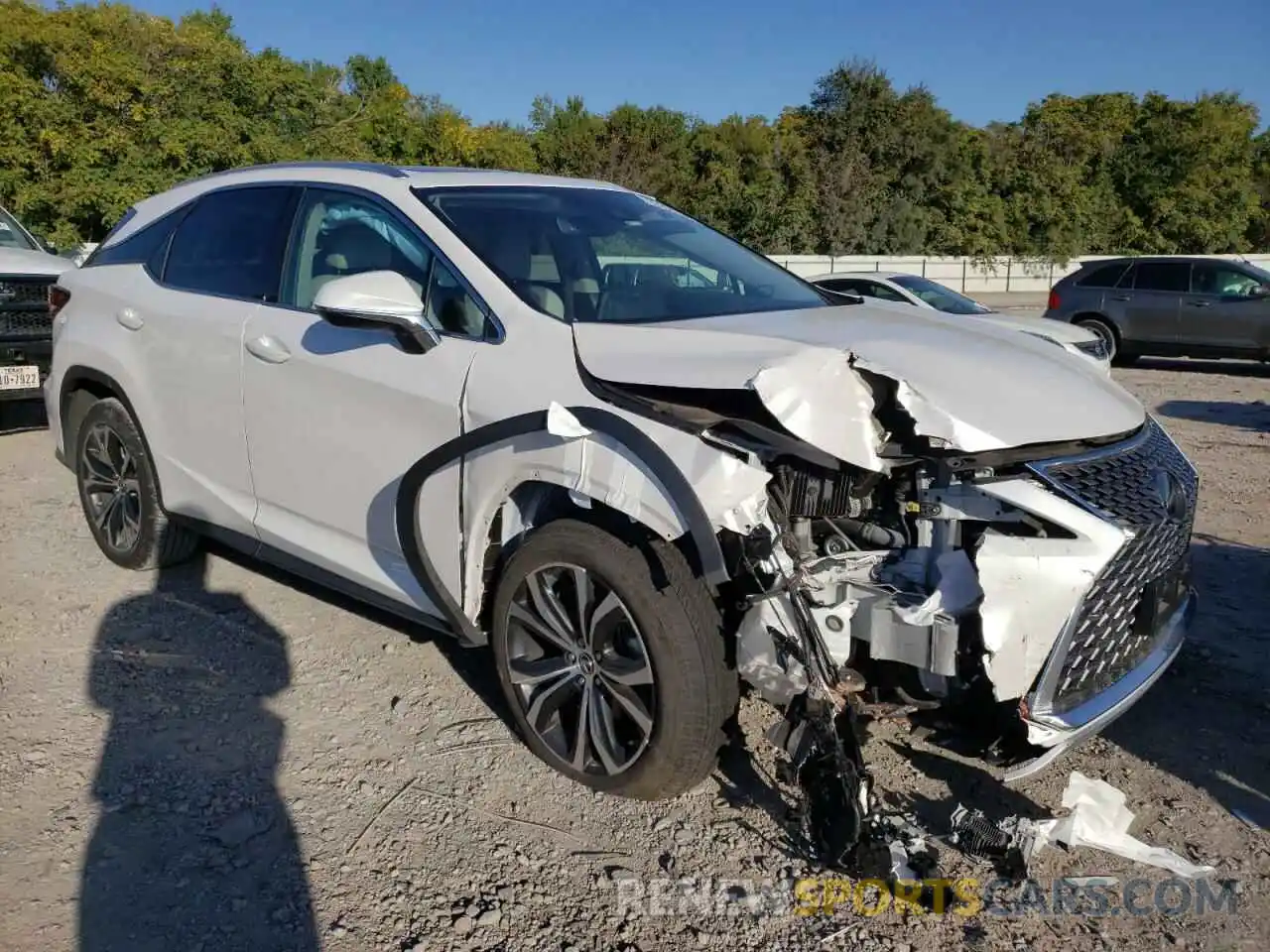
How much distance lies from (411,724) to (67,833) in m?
1.10

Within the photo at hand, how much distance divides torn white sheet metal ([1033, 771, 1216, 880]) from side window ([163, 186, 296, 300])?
10.7 ft

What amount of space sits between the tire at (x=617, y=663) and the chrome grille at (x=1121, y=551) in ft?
3.03

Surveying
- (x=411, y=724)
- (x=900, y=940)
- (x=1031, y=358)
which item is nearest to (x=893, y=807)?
(x=900, y=940)

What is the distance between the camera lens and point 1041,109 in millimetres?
52375

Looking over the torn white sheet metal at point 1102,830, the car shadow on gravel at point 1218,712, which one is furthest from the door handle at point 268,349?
the car shadow on gravel at point 1218,712

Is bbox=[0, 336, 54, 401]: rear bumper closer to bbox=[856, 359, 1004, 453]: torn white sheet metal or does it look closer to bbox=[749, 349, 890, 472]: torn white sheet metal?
bbox=[749, 349, 890, 472]: torn white sheet metal

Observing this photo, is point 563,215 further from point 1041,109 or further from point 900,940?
point 1041,109

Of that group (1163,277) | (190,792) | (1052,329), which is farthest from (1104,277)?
(190,792)

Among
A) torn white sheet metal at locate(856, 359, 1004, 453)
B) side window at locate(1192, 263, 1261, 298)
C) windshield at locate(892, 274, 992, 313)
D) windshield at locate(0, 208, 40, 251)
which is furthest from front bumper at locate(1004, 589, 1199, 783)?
side window at locate(1192, 263, 1261, 298)

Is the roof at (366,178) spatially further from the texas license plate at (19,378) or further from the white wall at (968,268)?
the white wall at (968,268)

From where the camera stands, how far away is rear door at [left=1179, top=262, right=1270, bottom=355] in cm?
1373

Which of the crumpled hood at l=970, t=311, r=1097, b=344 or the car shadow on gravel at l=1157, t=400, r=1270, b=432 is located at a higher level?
the crumpled hood at l=970, t=311, r=1097, b=344

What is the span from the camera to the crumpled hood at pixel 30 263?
7.65 meters

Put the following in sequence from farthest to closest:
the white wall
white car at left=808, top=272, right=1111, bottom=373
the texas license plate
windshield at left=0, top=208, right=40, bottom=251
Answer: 1. the white wall
2. white car at left=808, top=272, right=1111, bottom=373
3. windshield at left=0, top=208, right=40, bottom=251
4. the texas license plate
